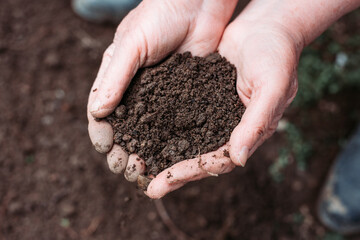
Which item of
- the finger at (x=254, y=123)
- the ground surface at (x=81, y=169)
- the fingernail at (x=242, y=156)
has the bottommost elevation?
the ground surface at (x=81, y=169)

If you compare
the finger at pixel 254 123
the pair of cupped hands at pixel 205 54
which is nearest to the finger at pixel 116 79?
the pair of cupped hands at pixel 205 54

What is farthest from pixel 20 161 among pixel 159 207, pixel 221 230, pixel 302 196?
pixel 302 196

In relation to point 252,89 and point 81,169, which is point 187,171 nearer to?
point 252,89

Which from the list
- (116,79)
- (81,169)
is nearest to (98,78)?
(116,79)

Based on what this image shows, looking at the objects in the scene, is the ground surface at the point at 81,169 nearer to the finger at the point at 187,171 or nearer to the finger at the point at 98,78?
the finger at the point at 187,171

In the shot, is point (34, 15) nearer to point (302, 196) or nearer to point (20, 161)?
point (20, 161)

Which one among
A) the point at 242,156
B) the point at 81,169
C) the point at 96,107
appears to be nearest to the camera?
the point at 242,156
